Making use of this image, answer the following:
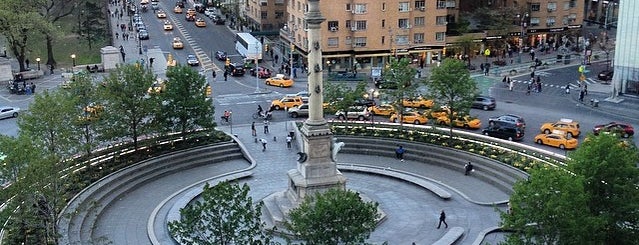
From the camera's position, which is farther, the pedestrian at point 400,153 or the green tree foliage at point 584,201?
the pedestrian at point 400,153

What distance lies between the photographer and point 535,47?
110 m

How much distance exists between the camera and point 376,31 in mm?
93562

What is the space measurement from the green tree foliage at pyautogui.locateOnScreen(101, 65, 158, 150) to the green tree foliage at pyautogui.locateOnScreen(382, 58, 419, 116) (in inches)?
763

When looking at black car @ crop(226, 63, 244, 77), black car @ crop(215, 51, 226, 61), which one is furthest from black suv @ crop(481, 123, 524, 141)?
black car @ crop(215, 51, 226, 61)

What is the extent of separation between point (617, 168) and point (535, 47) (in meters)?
79.8

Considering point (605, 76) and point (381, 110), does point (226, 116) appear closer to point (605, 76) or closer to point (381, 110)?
point (381, 110)

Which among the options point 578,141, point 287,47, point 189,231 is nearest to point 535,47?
point 287,47

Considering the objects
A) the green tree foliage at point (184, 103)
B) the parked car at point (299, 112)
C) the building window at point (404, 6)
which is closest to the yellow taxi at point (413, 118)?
the parked car at point (299, 112)

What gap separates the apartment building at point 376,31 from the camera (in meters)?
92.2

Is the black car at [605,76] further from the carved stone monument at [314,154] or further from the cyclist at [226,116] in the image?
the carved stone monument at [314,154]

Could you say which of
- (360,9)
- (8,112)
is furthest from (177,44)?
(8,112)

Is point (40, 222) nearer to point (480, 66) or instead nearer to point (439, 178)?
point (439, 178)

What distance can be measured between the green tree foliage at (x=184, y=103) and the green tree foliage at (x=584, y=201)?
1118 inches

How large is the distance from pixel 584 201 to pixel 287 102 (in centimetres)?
4396
